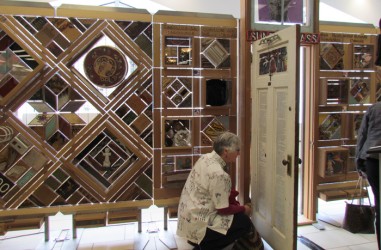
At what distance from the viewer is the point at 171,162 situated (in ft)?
11.1

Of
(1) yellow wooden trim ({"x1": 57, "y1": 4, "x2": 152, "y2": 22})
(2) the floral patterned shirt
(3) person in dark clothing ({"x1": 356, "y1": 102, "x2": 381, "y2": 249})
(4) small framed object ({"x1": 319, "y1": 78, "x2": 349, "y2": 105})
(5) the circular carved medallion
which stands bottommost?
(2) the floral patterned shirt

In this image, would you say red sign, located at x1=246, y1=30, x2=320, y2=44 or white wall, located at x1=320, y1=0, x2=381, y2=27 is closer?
red sign, located at x1=246, y1=30, x2=320, y2=44

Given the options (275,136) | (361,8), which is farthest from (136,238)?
(361,8)

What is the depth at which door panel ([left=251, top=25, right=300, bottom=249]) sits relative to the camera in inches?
102

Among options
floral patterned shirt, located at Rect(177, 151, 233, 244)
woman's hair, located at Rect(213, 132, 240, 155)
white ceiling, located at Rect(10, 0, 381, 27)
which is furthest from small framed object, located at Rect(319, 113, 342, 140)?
white ceiling, located at Rect(10, 0, 381, 27)

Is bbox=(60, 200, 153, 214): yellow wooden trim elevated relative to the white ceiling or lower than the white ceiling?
lower

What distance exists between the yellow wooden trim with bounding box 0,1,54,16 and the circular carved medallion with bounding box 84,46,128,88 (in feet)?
1.75

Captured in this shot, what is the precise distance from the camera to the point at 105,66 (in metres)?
3.23

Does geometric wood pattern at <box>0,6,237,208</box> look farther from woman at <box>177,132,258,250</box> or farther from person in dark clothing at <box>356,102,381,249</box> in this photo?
person in dark clothing at <box>356,102,381,249</box>

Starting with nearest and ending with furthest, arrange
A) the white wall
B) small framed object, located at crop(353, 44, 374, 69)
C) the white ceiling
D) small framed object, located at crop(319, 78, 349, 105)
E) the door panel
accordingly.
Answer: the door panel < small framed object, located at crop(319, 78, 349, 105) < small framed object, located at crop(353, 44, 374, 69) < the white ceiling < the white wall

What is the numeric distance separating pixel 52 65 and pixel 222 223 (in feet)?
6.93

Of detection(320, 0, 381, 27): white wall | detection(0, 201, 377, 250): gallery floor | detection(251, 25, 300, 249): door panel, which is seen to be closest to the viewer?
detection(251, 25, 300, 249): door panel

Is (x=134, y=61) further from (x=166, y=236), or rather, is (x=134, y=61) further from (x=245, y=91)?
(x=166, y=236)

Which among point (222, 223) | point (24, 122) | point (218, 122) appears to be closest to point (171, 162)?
point (218, 122)
